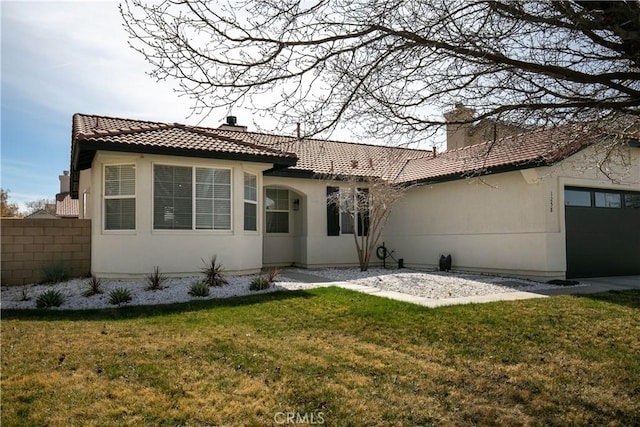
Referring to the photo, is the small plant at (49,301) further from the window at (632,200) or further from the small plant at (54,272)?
the window at (632,200)

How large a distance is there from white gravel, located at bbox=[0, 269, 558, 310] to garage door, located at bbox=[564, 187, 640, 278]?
7.49 ft

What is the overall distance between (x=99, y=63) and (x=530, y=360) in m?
6.42

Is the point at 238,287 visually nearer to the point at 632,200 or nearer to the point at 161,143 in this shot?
the point at 161,143

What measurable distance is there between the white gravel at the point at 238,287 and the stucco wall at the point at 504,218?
93 cm

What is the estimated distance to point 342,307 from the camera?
351 inches

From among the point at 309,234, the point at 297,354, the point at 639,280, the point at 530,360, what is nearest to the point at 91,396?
the point at 297,354

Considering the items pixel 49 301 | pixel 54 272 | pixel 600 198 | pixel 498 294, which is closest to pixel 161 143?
pixel 54 272

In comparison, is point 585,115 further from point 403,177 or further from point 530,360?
point 403,177

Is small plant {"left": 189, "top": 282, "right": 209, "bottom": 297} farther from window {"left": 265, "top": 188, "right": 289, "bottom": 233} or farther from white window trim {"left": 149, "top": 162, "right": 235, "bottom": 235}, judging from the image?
window {"left": 265, "top": 188, "right": 289, "bottom": 233}

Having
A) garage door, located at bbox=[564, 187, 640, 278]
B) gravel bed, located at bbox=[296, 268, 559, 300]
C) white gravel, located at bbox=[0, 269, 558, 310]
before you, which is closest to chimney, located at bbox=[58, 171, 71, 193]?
white gravel, located at bbox=[0, 269, 558, 310]

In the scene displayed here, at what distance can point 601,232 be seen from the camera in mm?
14078

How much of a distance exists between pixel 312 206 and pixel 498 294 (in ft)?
25.3

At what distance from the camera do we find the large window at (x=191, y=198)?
1197 centimetres

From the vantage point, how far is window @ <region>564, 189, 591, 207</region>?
1355cm
